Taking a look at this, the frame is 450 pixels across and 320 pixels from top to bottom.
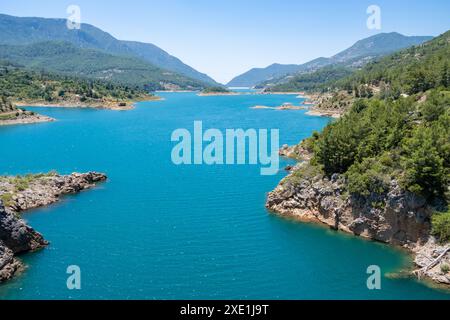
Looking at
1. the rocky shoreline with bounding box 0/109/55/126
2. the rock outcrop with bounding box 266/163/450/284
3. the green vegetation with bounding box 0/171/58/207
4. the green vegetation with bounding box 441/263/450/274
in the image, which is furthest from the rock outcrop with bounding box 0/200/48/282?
the rocky shoreline with bounding box 0/109/55/126

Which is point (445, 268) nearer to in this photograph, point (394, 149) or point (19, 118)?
point (394, 149)

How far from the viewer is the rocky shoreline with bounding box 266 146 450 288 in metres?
34.6

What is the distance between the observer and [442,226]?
35156 mm

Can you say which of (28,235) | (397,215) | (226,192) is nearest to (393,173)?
(397,215)

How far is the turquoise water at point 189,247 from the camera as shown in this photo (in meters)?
32.0

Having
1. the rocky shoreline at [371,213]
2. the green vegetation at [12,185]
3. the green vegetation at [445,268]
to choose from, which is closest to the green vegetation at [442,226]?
the rocky shoreline at [371,213]

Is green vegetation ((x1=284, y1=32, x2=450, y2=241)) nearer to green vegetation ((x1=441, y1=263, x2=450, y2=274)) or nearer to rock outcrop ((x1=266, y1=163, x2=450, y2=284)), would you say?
rock outcrop ((x1=266, y1=163, x2=450, y2=284))

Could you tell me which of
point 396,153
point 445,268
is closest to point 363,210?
point 396,153

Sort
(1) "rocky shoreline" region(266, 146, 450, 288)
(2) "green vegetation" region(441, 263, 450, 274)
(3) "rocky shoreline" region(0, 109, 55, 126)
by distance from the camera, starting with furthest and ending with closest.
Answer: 1. (3) "rocky shoreline" region(0, 109, 55, 126)
2. (1) "rocky shoreline" region(266, 146, 450, 288)
3. (2) "green vegetation" region(441, 263, 450, 274)

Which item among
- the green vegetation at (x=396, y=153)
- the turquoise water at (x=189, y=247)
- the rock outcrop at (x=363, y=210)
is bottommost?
the turquoise water at (x=189, y=247)

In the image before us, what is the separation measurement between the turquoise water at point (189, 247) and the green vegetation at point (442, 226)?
126 inches

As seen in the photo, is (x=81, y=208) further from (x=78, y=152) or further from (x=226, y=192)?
(x=78, y=152)

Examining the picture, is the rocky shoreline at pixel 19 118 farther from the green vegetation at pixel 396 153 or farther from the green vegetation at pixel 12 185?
the green vegetation at pixel 396 153

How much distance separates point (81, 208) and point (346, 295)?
98.7ft
